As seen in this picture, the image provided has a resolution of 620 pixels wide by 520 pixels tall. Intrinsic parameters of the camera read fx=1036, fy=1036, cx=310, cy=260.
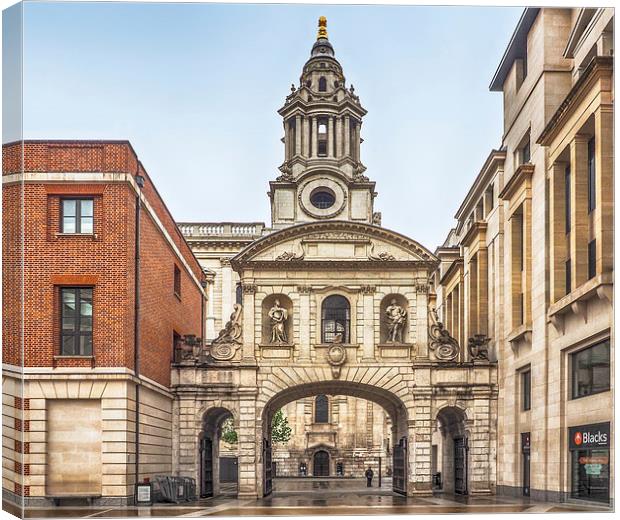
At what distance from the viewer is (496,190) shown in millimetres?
49281

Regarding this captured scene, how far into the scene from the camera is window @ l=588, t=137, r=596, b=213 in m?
34.2

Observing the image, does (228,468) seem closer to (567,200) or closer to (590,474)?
(567,200)

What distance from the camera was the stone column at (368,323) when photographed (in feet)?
159

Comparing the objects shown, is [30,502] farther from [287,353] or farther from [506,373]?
[506,373]

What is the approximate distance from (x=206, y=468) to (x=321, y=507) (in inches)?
459

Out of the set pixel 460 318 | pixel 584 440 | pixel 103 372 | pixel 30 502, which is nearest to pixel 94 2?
pixel 103 372

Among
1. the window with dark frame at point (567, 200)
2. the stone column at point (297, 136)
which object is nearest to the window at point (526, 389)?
the window with dark frame at point (567, 200)

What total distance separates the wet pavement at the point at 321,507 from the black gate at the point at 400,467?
810 millimetres

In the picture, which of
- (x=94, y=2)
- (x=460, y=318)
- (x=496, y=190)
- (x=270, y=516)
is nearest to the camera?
(x=94, y=2)

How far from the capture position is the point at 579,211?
34688mm

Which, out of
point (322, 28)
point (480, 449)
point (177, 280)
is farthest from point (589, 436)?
point (177, 280)

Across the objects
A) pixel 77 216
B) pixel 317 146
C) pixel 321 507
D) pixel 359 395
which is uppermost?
pixel 317 146

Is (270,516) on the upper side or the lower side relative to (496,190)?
lower

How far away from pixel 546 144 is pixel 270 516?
16938 millimetres
